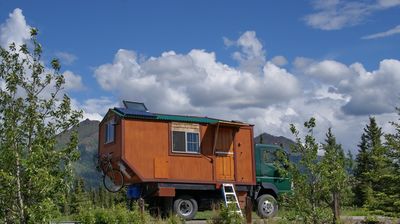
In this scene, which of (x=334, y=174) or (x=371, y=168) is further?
(x=371, y=168)

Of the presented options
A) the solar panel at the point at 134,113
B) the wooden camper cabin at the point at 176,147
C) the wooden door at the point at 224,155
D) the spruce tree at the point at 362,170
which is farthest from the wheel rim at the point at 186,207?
the spruce tree at the point at 362,170

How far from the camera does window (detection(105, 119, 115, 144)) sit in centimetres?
1907

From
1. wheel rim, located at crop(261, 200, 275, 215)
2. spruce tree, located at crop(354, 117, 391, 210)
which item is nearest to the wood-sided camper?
wheel rim, located at crop(261, 200, 275, 215)

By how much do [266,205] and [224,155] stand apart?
257 centimetres

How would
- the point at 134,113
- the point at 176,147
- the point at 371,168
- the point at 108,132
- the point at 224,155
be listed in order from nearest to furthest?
the point at 134,113 → the point at 176,147 → the point at 108,132 → the point at 224,155 → the point at 371,168

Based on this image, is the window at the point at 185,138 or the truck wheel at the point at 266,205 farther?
the truck wheel at the point at 266,205

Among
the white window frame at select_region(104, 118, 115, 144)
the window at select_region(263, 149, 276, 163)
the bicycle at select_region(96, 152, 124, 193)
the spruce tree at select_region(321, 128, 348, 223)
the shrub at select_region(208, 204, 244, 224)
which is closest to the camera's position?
the spruce tree at select_region(321, 128, 348, 223)

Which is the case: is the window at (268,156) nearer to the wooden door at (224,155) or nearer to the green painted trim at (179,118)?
the wooden door at (224,155)

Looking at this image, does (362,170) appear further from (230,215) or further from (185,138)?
(230,215)

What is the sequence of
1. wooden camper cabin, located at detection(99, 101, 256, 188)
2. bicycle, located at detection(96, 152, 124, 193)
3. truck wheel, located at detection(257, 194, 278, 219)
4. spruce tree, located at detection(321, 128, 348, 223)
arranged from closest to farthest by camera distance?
spruce tree, located at detection(321, 128, 348, 223), wooden camper cabin, located at detection(99, 101, 256, 188), bicycle, located at detection(96, 152, 124, 193), truck wheel, located at detection(257, 194, 278, 219)

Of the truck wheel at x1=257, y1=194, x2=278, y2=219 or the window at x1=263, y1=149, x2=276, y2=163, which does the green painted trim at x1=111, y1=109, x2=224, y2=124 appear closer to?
the window at x1=263, y1=149, x2=276, y2=163

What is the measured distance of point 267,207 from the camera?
20453 mm

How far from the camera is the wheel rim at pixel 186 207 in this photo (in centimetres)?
1880

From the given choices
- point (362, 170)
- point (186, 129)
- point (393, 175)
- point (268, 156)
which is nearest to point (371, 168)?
point (362, 170)
